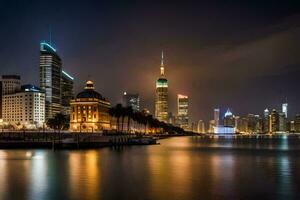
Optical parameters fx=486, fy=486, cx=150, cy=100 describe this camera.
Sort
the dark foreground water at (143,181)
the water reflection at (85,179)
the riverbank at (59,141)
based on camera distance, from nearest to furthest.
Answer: the dark foreground water at (143,181), the water reflection at (85,179), the riverbank at (59,141)

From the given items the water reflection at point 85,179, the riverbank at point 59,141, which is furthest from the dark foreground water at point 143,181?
the riverbank at point 59,141

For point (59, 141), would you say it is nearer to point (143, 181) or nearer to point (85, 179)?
point (85, 179)

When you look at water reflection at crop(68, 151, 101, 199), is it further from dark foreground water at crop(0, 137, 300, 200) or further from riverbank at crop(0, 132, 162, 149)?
riverbank at crop(0, 132, 162, 149)

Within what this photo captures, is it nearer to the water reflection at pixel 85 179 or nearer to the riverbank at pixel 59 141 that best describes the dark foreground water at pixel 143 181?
the water reflection at pixel 85 179

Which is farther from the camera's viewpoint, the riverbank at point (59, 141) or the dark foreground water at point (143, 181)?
the riverbank at point (59, 141)

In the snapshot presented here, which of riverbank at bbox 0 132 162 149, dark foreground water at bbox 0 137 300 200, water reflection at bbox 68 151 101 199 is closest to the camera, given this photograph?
dark foreground water at bbox 0 137 300 200

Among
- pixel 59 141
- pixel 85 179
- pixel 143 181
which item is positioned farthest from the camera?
pixel 59 141

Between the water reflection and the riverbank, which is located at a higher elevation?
the riverbank

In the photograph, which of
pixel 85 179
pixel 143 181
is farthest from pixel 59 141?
pixel 143 181

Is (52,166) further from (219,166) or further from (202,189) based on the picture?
(202,189)

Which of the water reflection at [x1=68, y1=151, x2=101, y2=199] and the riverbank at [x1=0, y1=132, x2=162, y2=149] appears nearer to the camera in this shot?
the water reflection at [x1=68, y1=151, x2=101, y2=199]

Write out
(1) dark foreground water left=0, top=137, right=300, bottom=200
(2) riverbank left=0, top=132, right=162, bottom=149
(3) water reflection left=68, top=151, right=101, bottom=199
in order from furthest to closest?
(2) riverbank left=0, top=132, right=162, bottom=149
(3) water reflection left=68, top=151, right=101, bottom=199
(1) dark foreground water left=0, top=137, right=300, bottom=200

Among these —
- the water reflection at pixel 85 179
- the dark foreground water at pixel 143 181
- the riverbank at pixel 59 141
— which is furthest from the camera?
the riverbank at pixel 59 141

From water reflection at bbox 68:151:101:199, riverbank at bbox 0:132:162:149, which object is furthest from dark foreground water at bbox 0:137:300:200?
riverbank at bbox 0:132:162:149
